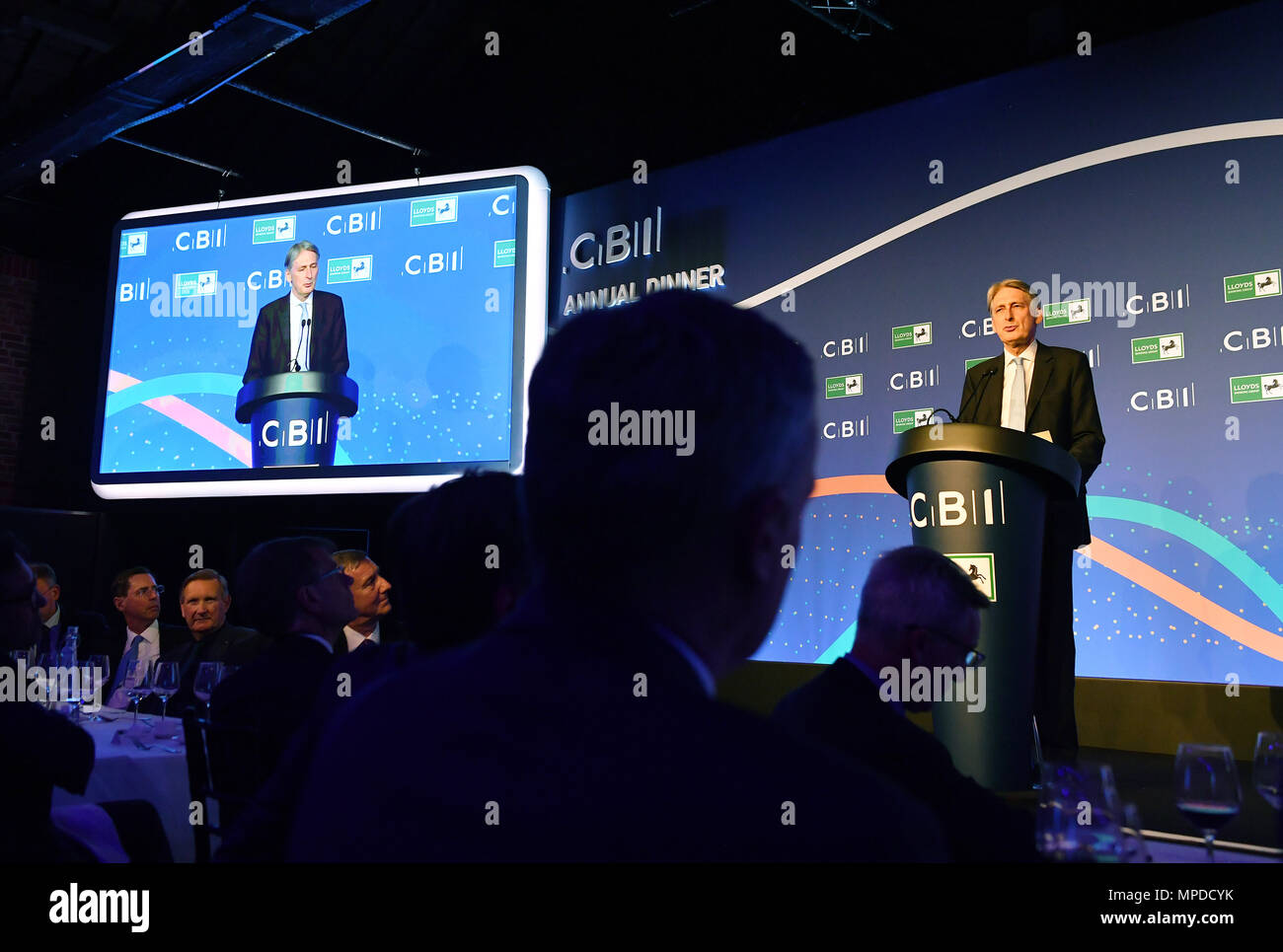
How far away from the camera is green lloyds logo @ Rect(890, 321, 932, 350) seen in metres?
4.74

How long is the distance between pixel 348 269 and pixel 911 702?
4466 mm

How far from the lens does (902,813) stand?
1.94ft

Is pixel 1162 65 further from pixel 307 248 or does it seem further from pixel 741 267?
pixel 307 248

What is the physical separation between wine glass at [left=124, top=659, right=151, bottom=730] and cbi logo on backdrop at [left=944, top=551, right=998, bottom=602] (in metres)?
2.42

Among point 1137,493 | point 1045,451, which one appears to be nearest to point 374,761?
point 1045,451

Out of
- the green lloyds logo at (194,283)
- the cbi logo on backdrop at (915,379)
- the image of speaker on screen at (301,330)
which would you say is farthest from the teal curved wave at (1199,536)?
the green lloyds logo at (194,283)

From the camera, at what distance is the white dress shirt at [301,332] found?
5500 mm

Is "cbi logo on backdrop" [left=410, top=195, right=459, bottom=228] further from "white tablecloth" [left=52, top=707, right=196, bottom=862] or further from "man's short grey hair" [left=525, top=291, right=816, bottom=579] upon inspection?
"man's short grey hair" [left=525, top=291, right=816, bottom=579]

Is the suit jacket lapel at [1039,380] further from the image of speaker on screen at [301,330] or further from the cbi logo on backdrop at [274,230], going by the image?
the cbi logo on backdrop at [274,230]

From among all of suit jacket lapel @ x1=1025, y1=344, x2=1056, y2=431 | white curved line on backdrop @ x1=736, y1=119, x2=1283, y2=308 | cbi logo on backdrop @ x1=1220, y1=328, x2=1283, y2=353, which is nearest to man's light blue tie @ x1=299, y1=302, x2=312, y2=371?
white curved line on backdrop @ x1=736, y1=119, x2=1283, y2=308

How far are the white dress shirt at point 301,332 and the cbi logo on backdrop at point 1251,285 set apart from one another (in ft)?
14.3

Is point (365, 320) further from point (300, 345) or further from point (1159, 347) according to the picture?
point (1159, 347)

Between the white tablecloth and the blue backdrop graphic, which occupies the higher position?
the blue backdrop graphic
